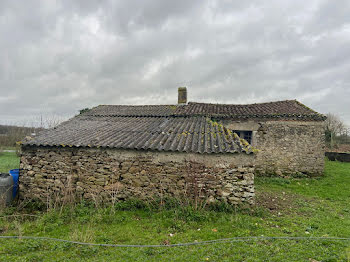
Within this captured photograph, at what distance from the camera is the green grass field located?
352cm

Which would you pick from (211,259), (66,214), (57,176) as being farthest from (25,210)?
(211,259)

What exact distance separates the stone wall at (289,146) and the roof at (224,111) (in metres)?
0.45

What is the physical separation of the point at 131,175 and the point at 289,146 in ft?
31.7

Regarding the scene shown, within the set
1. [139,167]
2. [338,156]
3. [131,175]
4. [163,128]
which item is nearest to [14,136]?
[163,128]

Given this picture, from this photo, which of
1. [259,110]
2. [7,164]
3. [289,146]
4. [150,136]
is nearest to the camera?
[150,136]

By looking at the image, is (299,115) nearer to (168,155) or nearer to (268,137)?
(268,137)

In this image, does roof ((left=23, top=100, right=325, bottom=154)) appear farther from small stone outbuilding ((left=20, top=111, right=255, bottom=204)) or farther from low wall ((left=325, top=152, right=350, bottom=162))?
low wall ((left=325, top=152, right=350, bottom=162))

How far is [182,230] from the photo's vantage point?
456cm

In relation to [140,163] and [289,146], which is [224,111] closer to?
[289,146]

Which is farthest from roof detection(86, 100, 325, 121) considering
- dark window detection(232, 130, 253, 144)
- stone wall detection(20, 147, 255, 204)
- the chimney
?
stone wall detection(20, 147, 255, 204)

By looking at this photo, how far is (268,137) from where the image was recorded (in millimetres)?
11297

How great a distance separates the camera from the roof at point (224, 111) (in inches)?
432

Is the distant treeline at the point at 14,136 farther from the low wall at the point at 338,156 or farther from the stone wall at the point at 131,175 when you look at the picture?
the low wall at the point at 338,156

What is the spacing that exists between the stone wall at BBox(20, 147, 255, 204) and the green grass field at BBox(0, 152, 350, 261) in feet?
1.66
